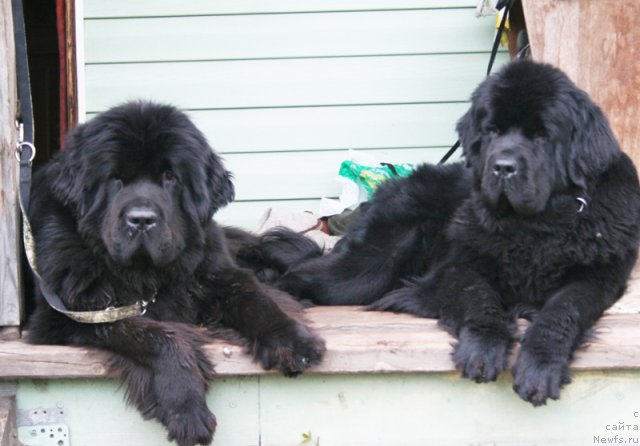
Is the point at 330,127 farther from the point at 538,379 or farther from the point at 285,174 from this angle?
the point at 538,379

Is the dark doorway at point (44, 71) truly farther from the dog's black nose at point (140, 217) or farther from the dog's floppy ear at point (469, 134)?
the dog's black nose at point (140, 217)

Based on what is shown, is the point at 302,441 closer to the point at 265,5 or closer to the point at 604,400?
the point at 604,400

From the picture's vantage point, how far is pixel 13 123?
2861 mm

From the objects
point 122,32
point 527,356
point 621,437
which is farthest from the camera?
point 122,32

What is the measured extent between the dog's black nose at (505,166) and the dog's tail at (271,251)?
1178 millimetres

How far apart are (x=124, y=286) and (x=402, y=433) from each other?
973mm

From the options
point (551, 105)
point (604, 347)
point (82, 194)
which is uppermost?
point (551, 105)

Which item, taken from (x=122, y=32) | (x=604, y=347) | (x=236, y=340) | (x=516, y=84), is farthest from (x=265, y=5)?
(x=604, y=347)

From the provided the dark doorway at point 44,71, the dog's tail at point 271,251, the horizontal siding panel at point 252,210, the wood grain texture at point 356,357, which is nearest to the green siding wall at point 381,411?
the wood grain texture at point 356,357

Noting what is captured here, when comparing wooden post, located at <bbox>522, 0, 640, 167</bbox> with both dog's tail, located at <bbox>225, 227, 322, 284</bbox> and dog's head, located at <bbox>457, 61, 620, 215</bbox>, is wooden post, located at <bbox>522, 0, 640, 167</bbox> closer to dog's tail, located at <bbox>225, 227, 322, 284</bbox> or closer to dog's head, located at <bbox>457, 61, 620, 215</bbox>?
dog's head, located at <bbox>457, 61, 620, 215</bbox>

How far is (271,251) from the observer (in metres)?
3.81

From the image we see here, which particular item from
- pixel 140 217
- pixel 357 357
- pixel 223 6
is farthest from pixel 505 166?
pixel 223 6

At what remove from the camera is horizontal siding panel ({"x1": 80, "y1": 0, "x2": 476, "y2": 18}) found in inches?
186

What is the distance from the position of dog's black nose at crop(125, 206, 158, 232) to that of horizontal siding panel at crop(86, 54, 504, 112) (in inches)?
87.3
